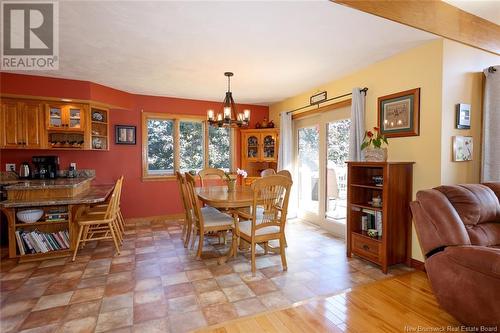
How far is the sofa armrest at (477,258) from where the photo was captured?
1.58 m

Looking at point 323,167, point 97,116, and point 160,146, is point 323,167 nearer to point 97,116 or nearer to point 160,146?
point 160,146

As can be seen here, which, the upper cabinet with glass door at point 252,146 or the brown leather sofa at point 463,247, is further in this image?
the upper cabinet with glass door at point 252,146

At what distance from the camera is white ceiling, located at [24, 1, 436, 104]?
2154mm

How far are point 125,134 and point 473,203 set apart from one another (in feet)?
16.7

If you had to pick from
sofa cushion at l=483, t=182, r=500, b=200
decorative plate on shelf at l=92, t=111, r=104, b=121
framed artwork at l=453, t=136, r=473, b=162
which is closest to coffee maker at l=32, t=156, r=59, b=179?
decorative plate on shelf at l=92, t=111, r=104, b=121

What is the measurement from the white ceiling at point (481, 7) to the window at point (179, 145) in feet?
13.8

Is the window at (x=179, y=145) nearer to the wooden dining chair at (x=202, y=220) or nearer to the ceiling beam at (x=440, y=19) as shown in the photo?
the wooden dining chair at (x=202, y=220)

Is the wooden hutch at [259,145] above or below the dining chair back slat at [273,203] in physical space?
above

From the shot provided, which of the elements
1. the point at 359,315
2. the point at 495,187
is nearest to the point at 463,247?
the point at 359,315

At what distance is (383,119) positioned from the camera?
3.26 m

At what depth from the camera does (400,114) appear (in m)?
3.04

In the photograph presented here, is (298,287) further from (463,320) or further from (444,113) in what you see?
(444,113)

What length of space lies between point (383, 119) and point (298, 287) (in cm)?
231

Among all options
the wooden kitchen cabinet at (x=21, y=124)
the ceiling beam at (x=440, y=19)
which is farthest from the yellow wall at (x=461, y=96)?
the wooden kitchen cabinet at (x=21, y=124)
